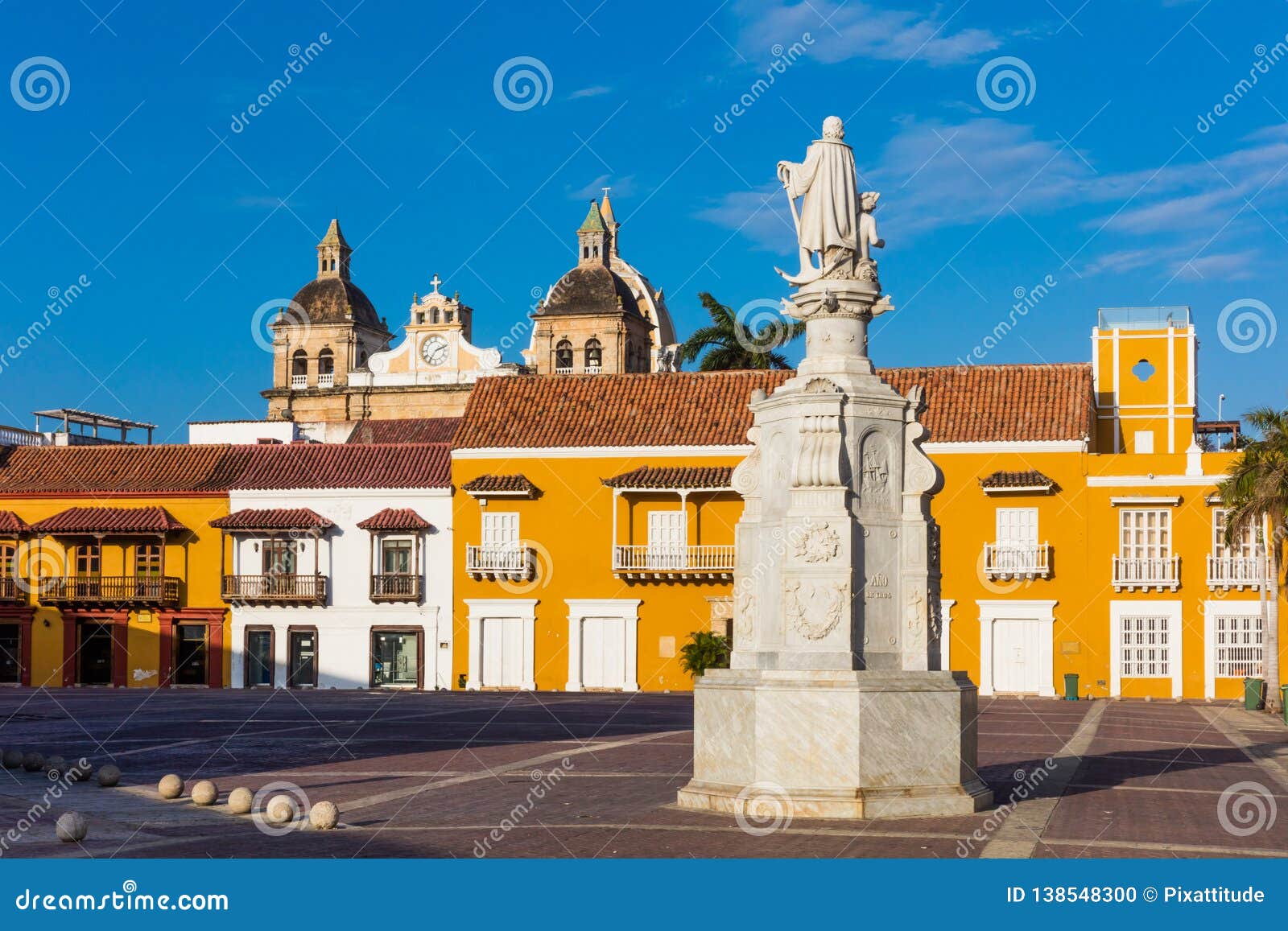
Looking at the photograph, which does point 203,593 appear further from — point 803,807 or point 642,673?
point 803,807

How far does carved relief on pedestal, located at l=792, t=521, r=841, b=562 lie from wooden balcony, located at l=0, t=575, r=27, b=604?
40550 millimetres

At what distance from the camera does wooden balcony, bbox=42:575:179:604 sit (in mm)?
49094

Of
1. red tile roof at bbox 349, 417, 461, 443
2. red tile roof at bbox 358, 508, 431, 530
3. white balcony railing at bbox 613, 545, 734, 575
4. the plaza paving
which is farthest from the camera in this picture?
red tile roof at bbox 349, 417, 461, 443

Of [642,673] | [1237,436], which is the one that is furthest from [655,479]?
[1237,436]

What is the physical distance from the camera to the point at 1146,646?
43.0 meters

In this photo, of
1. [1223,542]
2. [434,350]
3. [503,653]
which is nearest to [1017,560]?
[1223,542]

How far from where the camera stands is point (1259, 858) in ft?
39.7

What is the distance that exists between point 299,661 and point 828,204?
35996mm

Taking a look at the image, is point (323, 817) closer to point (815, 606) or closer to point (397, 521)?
point (815, 606)

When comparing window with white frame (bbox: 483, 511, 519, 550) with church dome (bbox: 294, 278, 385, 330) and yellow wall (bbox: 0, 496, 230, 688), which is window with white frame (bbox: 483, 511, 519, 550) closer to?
yellow wall (bbox: 0, 496, 230, 688)

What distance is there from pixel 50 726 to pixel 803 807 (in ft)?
61.5

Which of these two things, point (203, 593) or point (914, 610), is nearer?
point (914, 610)

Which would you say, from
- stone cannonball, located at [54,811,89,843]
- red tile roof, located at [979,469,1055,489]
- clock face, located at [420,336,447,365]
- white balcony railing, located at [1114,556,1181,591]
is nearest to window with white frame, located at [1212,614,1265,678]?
white balcony railing, located at [1114,556,1181,591]

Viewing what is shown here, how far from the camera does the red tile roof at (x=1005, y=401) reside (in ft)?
145
